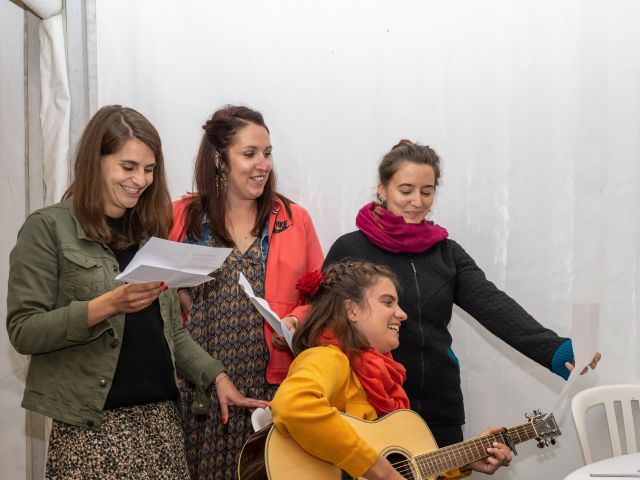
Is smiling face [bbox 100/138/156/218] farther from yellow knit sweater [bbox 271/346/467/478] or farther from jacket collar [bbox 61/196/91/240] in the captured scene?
yellow knit sweater [bbox 271/346/467/478]

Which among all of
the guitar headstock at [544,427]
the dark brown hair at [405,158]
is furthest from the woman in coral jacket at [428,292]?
the guitar headstock at [544,427]

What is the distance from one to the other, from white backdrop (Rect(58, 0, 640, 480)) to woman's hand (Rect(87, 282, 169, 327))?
158 cm

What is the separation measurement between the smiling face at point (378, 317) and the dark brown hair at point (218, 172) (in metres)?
0.57

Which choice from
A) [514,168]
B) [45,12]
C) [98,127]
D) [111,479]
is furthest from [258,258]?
[45,12]

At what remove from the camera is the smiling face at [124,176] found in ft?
6.47

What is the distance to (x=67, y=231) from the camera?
1.88 m

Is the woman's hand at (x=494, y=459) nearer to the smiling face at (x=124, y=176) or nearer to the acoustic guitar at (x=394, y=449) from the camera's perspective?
the acoustic guitar at (x=394, y=449)

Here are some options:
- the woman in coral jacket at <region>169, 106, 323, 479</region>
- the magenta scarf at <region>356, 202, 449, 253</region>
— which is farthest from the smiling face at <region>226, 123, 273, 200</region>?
the magenta scarf at <region>356, 202, 449, 253</region>

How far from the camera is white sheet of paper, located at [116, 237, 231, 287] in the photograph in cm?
173

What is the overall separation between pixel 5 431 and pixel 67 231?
66.3 inches

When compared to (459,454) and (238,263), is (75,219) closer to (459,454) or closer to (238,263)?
(238,263)

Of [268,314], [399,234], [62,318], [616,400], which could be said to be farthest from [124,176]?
[616,400]

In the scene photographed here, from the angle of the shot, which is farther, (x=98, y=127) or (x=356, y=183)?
(x=356, y=183)

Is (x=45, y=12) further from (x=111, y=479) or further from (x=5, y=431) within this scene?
(x=111, y=479)
